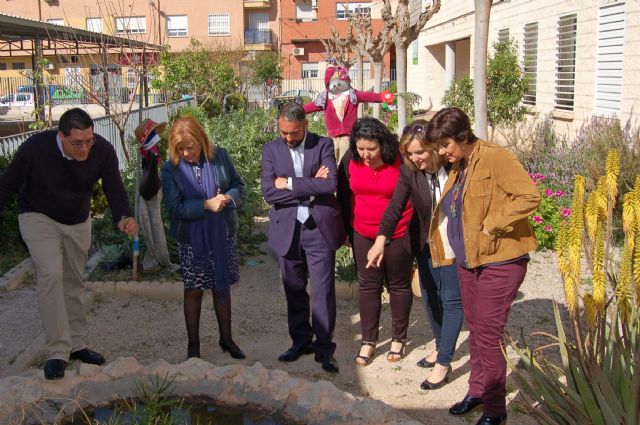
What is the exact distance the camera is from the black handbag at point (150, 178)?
6.12 m

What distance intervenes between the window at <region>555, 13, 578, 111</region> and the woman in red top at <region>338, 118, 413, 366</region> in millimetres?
9532

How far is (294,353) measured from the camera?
196 inches

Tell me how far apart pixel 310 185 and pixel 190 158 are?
805mm

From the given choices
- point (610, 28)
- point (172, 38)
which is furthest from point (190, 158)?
point (172, 38)

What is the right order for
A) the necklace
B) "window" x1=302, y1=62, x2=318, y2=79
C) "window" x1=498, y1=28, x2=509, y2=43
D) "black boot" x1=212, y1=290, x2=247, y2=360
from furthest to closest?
1. "window" x1=302, y1=62, x2=318, y2=79
2. "window" x1=498, y1=28, x2=509, y2=43
3. "black boot" x1=212, y1=290, x2=247, y2=360
4. the necklace

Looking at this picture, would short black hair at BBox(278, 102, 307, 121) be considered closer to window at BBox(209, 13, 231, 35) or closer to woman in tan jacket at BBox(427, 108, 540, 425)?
woman in tan jacket at BBox(427, 108, 540, 425)

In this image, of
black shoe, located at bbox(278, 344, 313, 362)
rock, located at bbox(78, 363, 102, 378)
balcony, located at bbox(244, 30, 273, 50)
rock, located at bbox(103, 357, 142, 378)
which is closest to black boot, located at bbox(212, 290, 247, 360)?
black shoe, located at bbox(278, 344, 313, 362)

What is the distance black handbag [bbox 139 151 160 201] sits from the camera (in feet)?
20.1

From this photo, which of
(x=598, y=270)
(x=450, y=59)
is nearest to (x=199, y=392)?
(x=598, y=270)

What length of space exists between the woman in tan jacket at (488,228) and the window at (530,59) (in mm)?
12408

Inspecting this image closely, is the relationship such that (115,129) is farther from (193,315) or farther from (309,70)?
(309,70)

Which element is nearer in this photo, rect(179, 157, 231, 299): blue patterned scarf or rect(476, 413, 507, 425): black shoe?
rect(476, 413, 507, 425): black shoe

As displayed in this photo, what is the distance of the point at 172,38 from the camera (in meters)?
50.3

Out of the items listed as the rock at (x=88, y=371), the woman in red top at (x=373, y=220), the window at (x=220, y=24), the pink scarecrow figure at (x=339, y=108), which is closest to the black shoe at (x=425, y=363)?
the woman in red top at (x=373, y=220)
